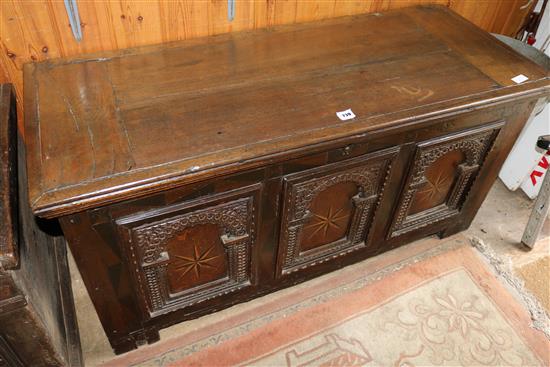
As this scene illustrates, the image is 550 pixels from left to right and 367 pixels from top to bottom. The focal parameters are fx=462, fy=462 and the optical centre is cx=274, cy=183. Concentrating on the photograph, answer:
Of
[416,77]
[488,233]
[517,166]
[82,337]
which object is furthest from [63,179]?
[517,166]

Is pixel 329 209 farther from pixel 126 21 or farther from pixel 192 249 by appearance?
pixel 126 21

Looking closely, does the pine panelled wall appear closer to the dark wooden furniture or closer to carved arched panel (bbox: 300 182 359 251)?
the dark wooden furniture

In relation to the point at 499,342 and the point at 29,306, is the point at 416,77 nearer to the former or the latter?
the point at 499,342

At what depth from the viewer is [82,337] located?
5.49ft

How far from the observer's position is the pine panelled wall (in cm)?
135

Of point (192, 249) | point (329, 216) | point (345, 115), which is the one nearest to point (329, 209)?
point (329, 216)

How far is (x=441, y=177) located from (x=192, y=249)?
942 mm

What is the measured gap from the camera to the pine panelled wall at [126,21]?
53.3 inches

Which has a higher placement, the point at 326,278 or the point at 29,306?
the point at 29,306

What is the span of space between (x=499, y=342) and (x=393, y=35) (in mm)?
1205

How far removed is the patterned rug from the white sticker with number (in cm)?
82

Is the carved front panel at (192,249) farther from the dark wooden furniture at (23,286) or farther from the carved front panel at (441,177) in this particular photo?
the carved front panel at (441,177)

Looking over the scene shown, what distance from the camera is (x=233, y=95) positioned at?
1.35m

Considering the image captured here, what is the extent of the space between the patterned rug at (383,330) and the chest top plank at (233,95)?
80 cm
